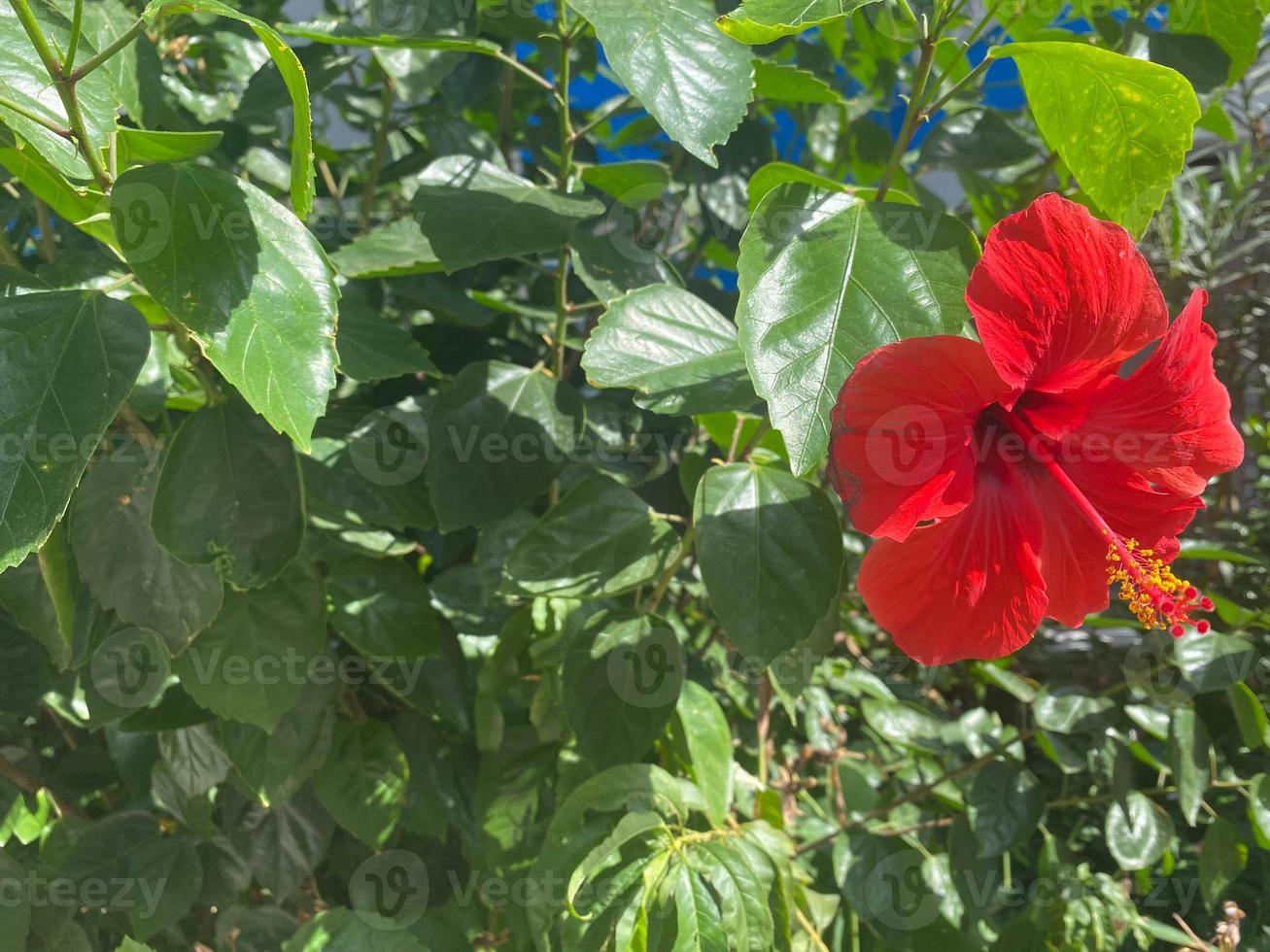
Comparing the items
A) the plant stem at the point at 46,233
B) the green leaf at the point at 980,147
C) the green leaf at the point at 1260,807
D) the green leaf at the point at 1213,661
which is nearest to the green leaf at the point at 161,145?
the plant stem at the point at 46,233

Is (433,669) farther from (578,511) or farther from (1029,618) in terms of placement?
(1029,618)

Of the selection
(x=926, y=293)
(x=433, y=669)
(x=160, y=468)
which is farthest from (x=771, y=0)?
(x=433, y=669)

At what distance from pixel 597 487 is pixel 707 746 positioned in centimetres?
28

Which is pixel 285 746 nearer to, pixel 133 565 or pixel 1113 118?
pixel 133 565

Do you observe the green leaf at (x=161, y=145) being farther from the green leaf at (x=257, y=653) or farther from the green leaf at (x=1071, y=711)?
the green leaf at (x=1071, y=711)

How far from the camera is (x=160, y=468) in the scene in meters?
0.84

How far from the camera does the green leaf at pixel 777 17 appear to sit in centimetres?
62

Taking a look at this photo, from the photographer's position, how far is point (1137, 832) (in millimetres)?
1235

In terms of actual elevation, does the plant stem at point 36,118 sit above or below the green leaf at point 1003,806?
above

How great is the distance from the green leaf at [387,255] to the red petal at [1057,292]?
1.59 feet

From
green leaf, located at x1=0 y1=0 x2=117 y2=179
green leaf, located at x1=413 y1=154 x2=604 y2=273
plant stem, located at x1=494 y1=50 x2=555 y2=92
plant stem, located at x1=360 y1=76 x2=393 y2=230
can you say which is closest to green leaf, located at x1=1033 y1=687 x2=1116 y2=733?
green leaf, located at x1=413 y1=154 x2=604 y2=273

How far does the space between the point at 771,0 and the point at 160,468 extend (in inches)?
22.7

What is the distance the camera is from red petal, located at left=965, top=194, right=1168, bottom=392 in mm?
645

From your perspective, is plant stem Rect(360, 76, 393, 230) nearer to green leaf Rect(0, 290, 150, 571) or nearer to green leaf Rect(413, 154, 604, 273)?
green leaf Rect(413, 154, 604, 273)
